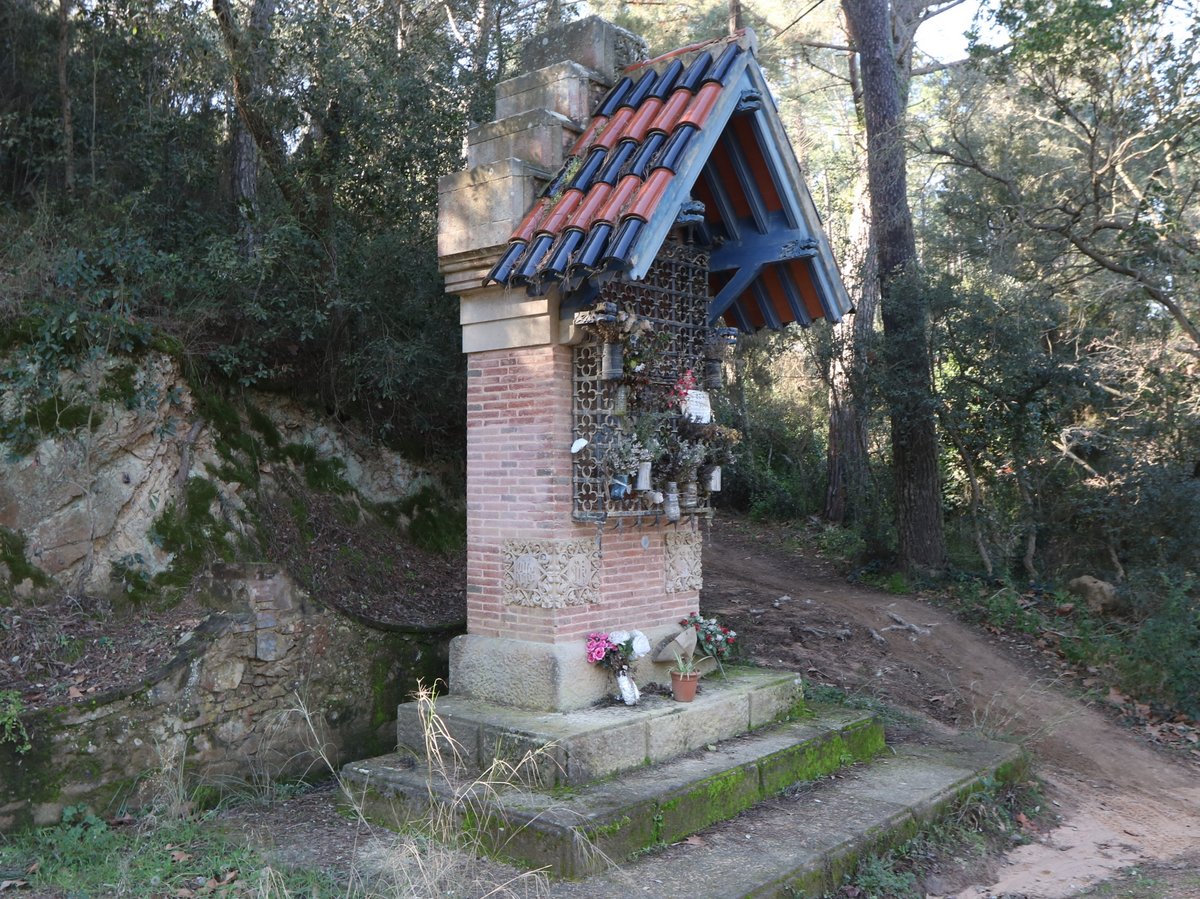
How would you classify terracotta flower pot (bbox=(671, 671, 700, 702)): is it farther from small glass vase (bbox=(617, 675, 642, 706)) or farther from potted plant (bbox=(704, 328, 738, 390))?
potted plant (bbox=(704, 328, 738, 390))

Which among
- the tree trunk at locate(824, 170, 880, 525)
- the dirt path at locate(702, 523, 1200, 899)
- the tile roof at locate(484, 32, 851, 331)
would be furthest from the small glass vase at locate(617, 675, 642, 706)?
the tree trunk at locate(824, 170, 880, 525)

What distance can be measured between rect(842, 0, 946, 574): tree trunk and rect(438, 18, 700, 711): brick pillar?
685 cm

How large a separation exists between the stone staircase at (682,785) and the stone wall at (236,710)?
1.07 meters

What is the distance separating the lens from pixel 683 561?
738 cm

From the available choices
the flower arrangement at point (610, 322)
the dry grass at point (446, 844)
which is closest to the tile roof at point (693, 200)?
the flower arrangement at point (610, 322)

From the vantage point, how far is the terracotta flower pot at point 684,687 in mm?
6559

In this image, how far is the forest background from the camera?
8.70 m

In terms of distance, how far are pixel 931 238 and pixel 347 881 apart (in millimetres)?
14888

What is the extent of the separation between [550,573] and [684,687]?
4.13ft

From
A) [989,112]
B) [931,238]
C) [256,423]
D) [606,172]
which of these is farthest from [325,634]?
[989,112]

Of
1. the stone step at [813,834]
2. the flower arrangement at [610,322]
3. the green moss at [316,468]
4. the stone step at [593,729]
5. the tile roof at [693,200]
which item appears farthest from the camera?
the green moss at [316,468]

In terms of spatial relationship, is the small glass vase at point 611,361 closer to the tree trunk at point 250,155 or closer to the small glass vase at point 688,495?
the small glass vase at point 688,495

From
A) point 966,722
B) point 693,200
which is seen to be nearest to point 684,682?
point 693,200

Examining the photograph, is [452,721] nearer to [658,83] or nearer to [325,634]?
[325,634]
